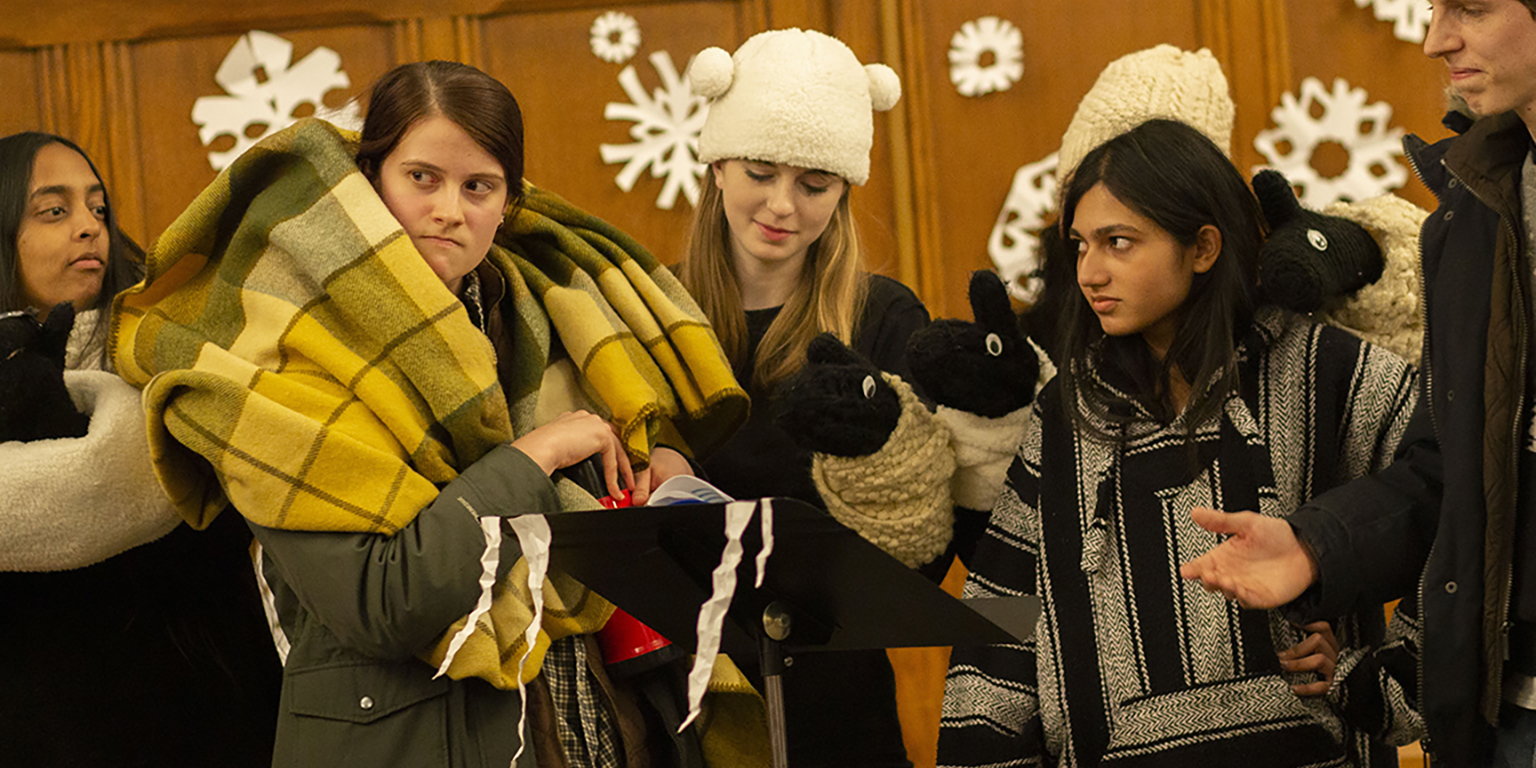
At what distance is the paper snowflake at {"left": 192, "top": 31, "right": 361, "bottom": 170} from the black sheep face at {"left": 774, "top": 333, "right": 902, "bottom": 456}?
2055mm

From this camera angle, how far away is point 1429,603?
1474 mm

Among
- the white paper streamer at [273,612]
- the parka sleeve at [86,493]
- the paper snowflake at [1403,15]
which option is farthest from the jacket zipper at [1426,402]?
the paper snowflake at [1403,15]

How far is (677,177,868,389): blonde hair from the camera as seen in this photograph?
2.10m

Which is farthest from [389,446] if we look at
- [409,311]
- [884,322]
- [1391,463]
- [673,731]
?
[1391,463]

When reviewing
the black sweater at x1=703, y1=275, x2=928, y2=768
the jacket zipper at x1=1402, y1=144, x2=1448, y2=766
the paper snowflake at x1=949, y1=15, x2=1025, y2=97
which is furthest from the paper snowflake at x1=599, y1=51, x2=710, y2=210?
the jacket zipper at x1=1402, y1=144, x2=1448, y2=766

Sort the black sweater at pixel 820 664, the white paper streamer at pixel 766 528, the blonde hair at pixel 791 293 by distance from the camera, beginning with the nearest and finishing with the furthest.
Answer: the white paper streamer at pixel 766 528
the black sweater at pixel 820 664
the blonde hair at pixel 791 293

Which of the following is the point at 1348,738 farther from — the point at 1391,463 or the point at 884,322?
the point at 884,322

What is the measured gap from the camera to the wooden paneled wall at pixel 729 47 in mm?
3363

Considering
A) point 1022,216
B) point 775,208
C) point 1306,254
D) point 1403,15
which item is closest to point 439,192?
point 775,208

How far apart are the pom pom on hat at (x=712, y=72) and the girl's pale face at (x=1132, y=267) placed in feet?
2.48

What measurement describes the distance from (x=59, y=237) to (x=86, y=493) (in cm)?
65

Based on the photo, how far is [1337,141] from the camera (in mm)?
3346

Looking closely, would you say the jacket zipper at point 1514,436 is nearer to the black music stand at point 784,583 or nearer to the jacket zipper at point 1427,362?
the jacket zipper at point 1427,362

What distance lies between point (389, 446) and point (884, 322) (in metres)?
0.89
